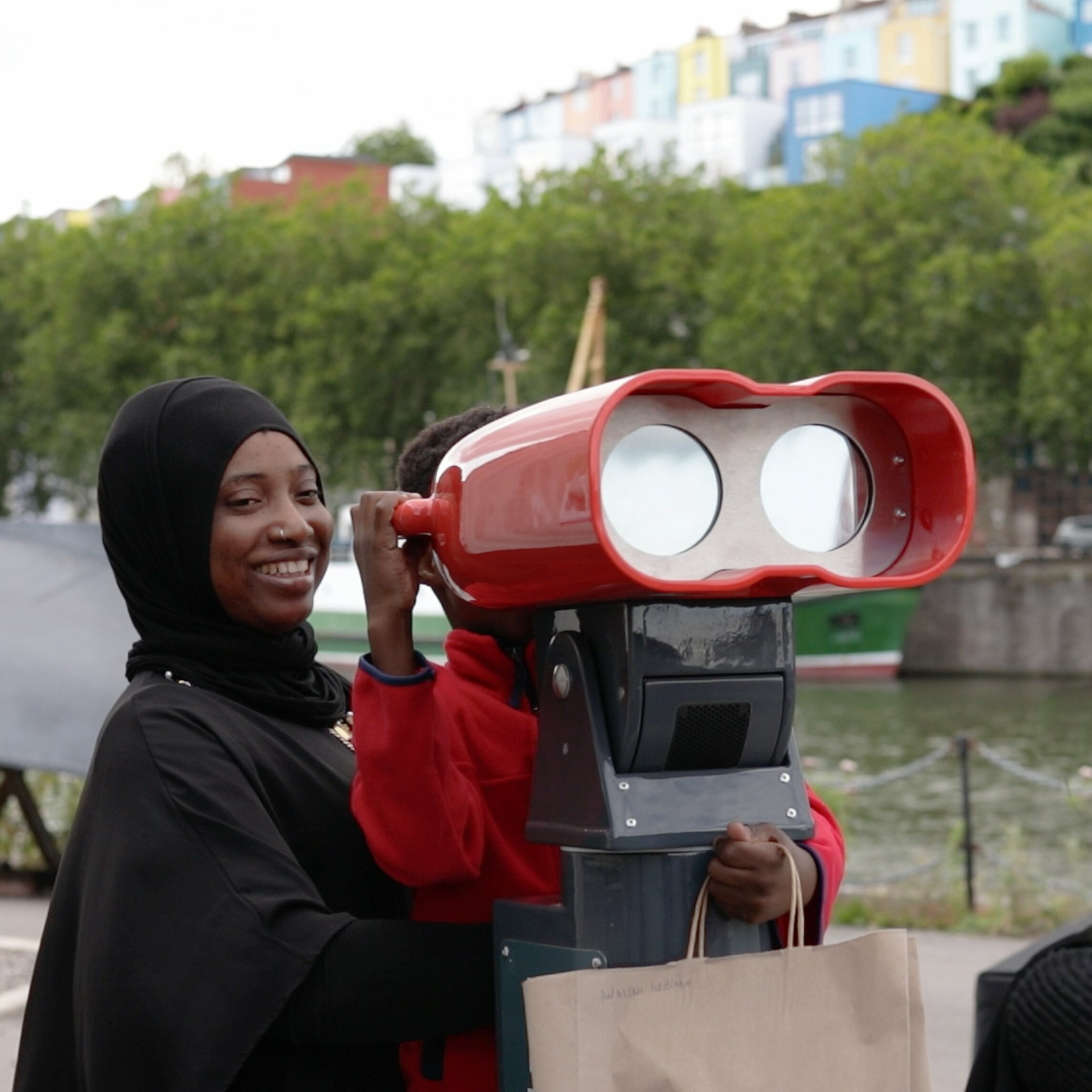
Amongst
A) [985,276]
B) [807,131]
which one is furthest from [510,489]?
[807,131]

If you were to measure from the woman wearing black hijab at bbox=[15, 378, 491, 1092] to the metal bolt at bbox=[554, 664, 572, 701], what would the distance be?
0.27m

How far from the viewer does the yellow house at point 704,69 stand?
8394 cm

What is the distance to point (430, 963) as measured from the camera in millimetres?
1624

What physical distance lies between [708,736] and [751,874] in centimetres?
13

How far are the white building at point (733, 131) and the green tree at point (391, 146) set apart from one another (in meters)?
13.7

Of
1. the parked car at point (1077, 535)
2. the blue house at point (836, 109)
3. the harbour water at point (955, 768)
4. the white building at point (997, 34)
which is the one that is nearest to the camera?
the harbour water at point (955, 768)

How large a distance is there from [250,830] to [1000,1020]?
1.01 m

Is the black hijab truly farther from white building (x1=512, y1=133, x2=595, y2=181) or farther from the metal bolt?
white building (x1=512, y1=133, x2=595, y2=181)

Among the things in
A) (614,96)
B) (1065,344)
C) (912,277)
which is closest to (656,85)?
(614,96)

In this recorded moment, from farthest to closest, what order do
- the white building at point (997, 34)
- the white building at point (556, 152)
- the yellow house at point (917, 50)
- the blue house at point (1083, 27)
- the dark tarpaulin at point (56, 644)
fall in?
1. the white building at point (556, 152)
2. the yellow house at point (917, 50)
3. the blue house at point (1083, 27)
4. the white building at point (997, 34)
5. the dark tarpaulin at point (56, 644)

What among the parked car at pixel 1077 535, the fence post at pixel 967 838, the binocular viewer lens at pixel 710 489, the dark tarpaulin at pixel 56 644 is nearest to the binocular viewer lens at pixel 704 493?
the binocular viewer lens at pixel 710 489

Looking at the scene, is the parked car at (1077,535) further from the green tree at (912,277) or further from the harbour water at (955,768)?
the harbour water at (955,768)

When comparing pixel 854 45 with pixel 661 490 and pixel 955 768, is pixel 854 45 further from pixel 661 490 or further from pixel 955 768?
pixel 661 490

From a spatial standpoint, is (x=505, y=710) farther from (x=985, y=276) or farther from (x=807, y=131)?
(x=807, y=131)
